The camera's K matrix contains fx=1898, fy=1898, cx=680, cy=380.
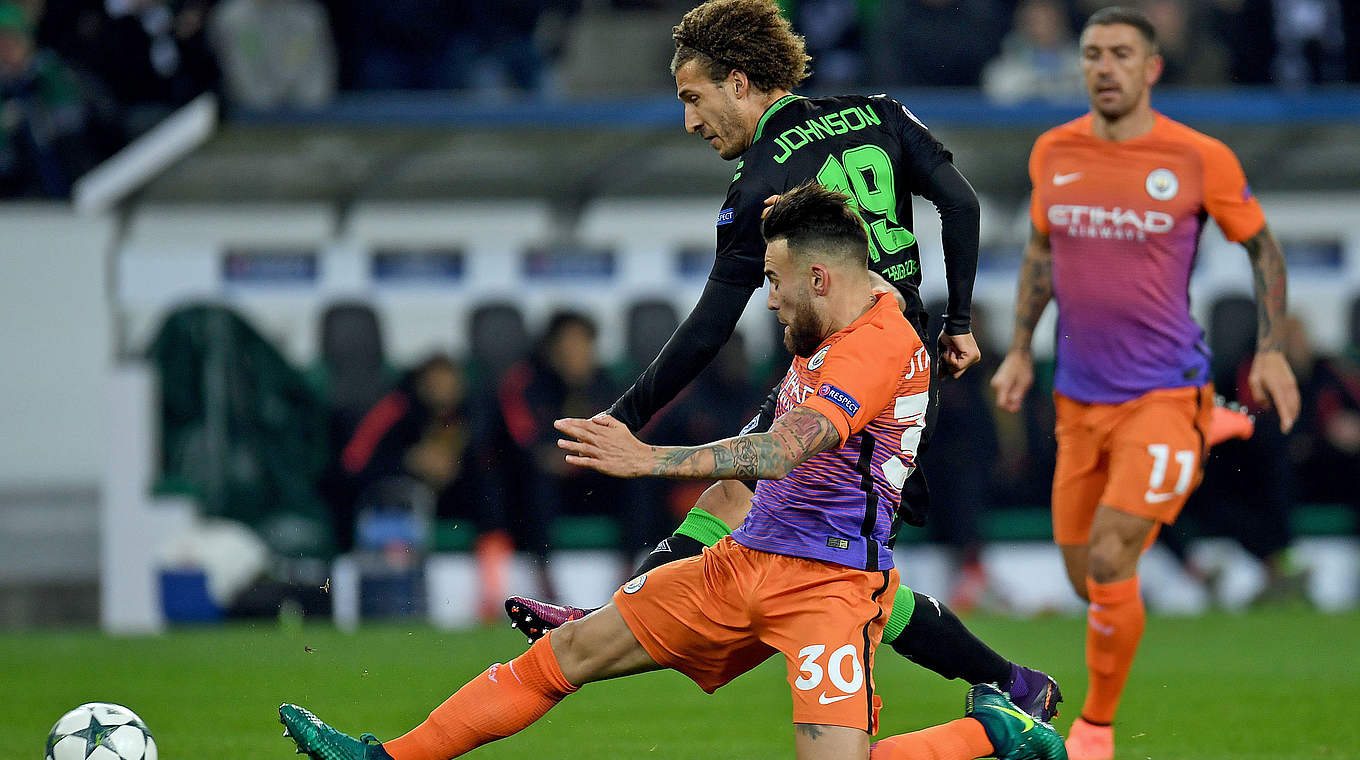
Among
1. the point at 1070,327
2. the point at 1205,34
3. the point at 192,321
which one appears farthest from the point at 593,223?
the point at 1070,327

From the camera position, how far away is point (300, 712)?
497 centimetres

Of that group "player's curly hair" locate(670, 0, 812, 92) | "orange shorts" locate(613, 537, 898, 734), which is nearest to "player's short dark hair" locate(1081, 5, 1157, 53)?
"player's curly hair" locate(670, 0, 812, 92)

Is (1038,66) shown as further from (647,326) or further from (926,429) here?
(926,429)

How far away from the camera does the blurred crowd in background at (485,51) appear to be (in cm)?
1337

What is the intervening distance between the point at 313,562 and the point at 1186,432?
7487 mm

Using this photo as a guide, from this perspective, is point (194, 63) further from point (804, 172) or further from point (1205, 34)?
point (804, 172)

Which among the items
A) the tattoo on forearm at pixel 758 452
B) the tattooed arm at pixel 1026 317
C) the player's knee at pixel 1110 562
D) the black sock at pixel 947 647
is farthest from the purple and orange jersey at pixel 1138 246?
the tattoo on forearm at pixel 758 452

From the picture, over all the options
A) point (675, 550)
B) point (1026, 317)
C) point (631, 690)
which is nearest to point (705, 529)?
point (675, 550)

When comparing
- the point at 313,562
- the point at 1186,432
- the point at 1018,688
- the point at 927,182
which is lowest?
the point at 313,562

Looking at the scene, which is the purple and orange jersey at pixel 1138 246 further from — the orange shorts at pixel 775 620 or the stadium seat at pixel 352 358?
the stadium seat at pixel 352 358

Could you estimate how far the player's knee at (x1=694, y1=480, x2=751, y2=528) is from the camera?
5.69 meters

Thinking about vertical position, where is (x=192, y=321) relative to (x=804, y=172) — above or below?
below

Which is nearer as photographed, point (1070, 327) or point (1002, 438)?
point (1070, 327)

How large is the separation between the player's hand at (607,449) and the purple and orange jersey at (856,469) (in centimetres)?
Result: 52
